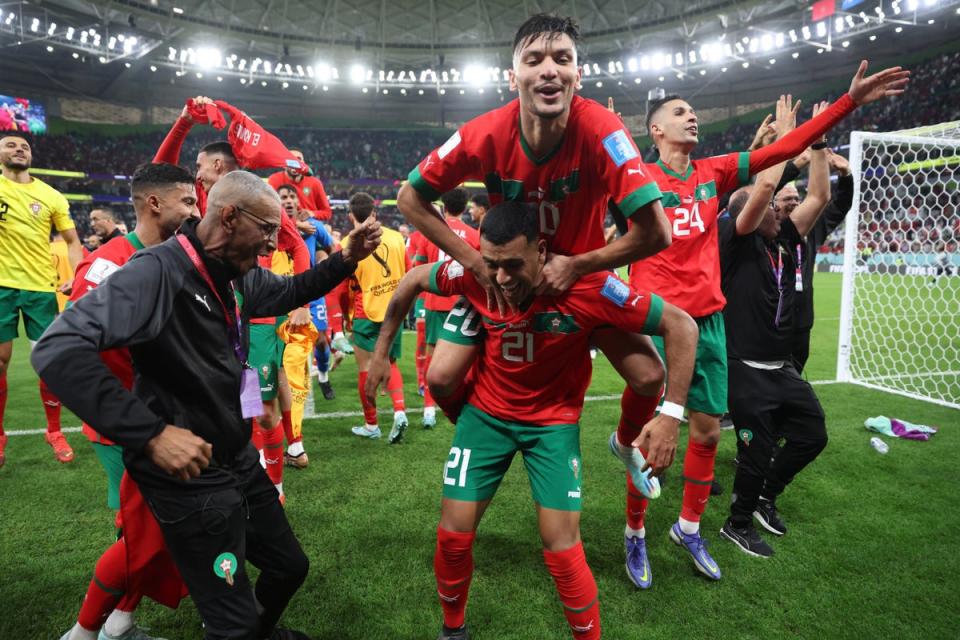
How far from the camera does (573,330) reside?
2.41 meters

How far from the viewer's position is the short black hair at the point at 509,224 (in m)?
2.17

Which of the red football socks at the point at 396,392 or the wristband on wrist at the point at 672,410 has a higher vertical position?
the wristband on wrist at the point at 672,410

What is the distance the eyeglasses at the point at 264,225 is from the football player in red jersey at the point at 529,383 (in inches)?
24.3

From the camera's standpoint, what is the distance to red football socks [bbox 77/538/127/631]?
2287 mm

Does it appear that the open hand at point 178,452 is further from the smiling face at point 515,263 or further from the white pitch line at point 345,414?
the white pitch line at point 345,414

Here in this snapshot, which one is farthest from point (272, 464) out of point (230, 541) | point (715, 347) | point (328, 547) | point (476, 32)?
point (476, 32)

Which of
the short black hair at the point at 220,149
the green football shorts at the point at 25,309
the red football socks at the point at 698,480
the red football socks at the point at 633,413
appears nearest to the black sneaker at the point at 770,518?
the red football socks at the point at 698,480

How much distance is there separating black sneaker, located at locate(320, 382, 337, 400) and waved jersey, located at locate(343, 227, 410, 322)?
1775 mm

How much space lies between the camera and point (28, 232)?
5.43 meters

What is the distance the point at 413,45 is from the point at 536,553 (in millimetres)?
36166

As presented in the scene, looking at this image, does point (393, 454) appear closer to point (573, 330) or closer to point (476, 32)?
point (573, 330)

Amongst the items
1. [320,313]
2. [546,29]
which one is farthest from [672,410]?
[320,313]

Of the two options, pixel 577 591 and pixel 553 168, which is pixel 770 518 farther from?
pixel 553 168

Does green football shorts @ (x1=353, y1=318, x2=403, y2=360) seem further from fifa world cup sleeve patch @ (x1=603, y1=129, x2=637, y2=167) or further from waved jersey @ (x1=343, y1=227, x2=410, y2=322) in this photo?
fifa world cup sleeve patch @ (x1=603, y1=129, x2=637, y2=167)
